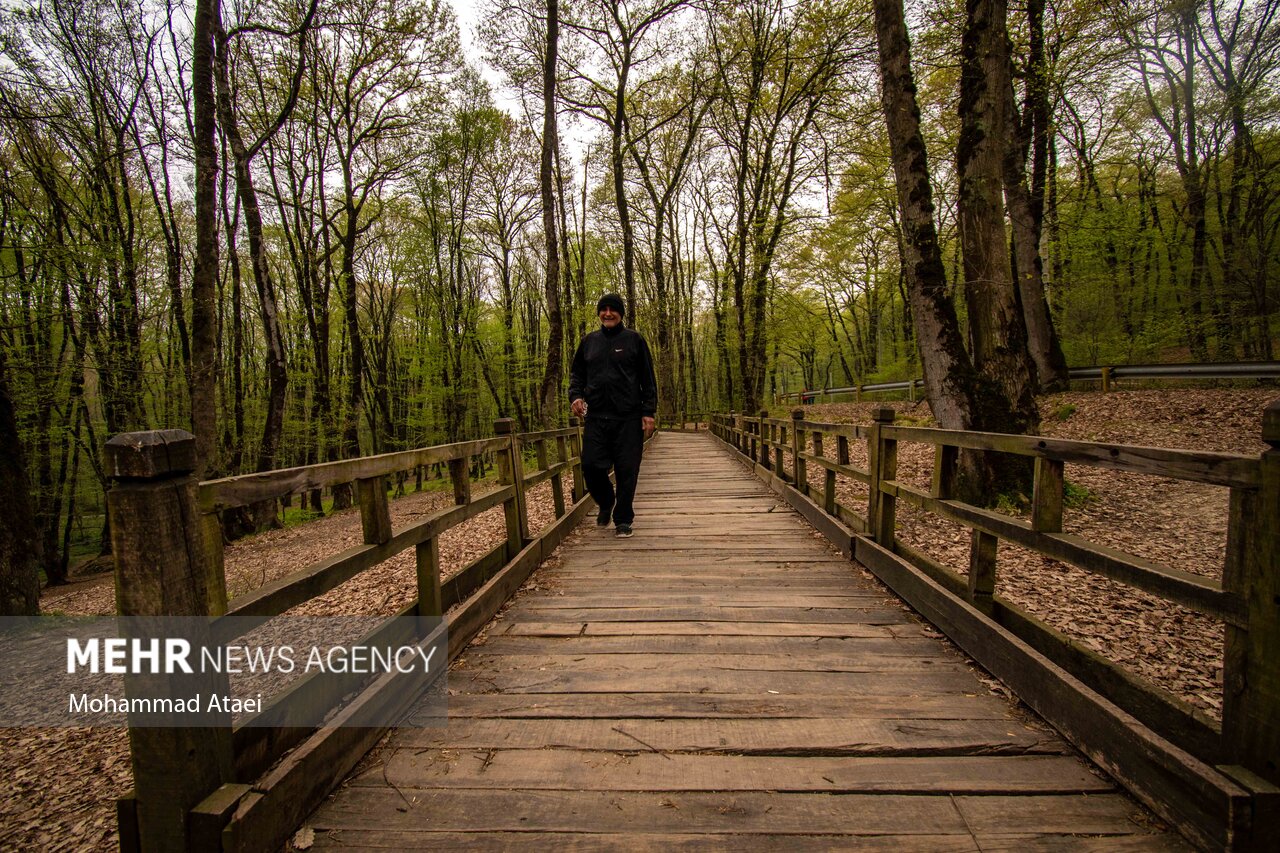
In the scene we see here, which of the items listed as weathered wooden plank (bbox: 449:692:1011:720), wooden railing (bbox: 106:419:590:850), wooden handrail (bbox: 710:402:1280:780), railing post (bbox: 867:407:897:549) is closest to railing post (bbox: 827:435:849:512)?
railing post (bbox: 867:407:897:549)

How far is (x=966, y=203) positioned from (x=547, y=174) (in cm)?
737

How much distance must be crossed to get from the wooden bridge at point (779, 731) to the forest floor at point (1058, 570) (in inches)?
53.9

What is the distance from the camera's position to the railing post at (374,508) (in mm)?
2324

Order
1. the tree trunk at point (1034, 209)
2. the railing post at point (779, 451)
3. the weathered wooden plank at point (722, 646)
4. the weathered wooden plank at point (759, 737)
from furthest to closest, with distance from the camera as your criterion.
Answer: the tree trunk at point (1034, 209) < the railing post at point (779, 451) < the weathered wooden plank at point (722, 646) < the weathered wooden plank at point (759, 737)

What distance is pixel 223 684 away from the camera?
1.53 m

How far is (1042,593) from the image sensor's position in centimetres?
437

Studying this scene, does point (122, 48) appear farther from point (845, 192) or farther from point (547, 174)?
point (845, 192)

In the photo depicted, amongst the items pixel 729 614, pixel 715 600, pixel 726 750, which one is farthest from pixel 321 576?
pixel 715 600

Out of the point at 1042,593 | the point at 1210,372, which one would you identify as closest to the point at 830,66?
the point at 1210,372

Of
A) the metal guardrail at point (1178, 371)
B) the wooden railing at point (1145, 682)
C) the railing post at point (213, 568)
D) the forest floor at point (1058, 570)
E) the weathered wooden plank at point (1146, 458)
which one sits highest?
the metal guardrail at point (1178, 371)

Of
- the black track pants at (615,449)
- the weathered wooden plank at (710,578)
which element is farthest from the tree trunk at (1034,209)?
the black track pants at (615,449)

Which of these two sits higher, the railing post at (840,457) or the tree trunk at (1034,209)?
the tree trunk at (1034,209)

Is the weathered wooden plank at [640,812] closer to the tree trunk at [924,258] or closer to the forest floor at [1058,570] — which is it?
the forest floor at [1058,570]

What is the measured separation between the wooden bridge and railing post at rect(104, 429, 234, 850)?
0.01 meters
